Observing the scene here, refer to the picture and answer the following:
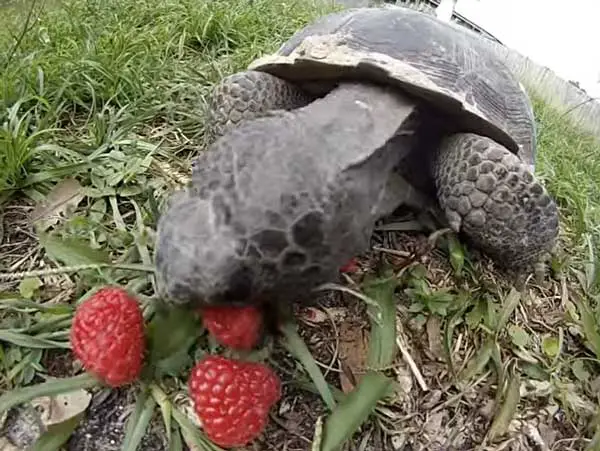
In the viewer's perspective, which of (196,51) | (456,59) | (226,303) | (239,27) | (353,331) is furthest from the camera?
(239,27)

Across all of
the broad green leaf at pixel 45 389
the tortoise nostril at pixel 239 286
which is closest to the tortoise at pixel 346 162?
the tortoise nostril at pixel 239 286

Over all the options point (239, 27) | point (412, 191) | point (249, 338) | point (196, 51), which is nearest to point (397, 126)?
point (412, 191)

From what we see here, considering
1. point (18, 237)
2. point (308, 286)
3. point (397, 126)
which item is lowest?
point (18, 237)

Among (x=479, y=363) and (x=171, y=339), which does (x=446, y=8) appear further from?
(x=171, y=339)

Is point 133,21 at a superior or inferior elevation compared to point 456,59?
inferior

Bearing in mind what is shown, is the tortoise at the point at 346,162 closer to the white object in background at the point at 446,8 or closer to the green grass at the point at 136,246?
the green grass at the point at 136,246

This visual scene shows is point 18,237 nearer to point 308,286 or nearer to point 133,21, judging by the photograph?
point 308,286

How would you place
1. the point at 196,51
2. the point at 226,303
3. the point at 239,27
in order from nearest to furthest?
the point at 226,303
the point at 196,51
the point at 239,27
